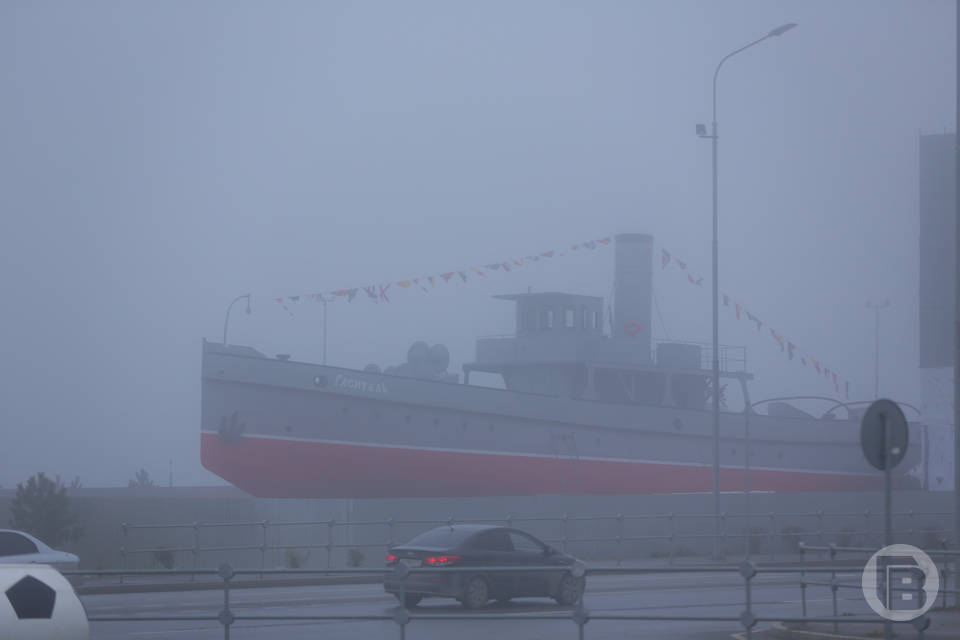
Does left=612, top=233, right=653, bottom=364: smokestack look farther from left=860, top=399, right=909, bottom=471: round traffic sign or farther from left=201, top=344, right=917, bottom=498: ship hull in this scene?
left=860, top=399, right=909, bottom=471: round traffic sign

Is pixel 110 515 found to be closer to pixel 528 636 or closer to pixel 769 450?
pixel 528 636

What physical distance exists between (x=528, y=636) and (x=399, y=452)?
24340 mm

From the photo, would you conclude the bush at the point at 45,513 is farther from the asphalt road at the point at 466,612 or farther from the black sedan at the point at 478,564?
the black sedan at the point at 478,564

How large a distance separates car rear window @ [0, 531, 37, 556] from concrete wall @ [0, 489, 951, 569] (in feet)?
26.4

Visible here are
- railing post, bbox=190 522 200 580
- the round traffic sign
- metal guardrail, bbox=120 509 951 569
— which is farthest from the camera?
metal guardrail, bbox=120 509 951 569

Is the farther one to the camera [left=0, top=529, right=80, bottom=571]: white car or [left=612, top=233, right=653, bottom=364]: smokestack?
[left=612, top=233, right=653, bottom=364]: smokestack

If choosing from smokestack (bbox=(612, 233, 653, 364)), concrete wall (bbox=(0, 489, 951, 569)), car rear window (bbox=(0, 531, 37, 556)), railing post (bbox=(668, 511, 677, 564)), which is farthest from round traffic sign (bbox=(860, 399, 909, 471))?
smokestack (bbox=(612, 233, 653, 364))

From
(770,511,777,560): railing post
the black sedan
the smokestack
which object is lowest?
(770,511,777,560): railing post

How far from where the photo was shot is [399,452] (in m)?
37.3

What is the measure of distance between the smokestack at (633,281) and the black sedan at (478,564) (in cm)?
2920

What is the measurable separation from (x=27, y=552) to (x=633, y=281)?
33295 mm

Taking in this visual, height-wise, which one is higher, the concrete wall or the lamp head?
the lamp head

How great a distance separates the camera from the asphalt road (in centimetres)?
1347

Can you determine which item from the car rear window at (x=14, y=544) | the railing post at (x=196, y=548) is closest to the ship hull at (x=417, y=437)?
the railing post at (x=196, y=548)
